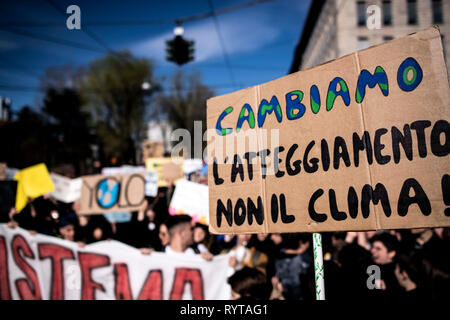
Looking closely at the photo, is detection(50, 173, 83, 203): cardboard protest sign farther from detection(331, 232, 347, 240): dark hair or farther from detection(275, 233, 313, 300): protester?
detection(331, 232, 347, 240): dark hair

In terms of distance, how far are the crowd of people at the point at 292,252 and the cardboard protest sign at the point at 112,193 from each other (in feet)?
0.66

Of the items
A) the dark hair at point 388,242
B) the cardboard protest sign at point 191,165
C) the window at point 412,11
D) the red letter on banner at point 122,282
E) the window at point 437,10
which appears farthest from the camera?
the window at point 412,11

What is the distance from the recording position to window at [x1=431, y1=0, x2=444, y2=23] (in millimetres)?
25641

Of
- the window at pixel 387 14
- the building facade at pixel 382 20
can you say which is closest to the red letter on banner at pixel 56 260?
the building facade at pixel 382 20

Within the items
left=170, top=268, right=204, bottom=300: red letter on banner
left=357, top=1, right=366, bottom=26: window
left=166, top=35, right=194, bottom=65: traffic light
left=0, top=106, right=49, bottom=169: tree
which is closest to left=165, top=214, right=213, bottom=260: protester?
left=170, top=268, right=204, bottom=300: red letter on banner

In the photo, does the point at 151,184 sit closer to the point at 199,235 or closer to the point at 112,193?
the point at 112,193

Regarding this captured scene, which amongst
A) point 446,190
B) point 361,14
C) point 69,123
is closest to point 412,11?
point 361,14

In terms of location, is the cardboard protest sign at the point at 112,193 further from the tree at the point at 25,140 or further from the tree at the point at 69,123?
the tree at the point at 69,123

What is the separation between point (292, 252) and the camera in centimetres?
431

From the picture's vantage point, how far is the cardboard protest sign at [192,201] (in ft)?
15.5

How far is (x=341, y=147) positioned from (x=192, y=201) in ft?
10.2

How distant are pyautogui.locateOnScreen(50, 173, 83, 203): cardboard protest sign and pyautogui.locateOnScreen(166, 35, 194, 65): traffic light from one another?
3.95 meters
